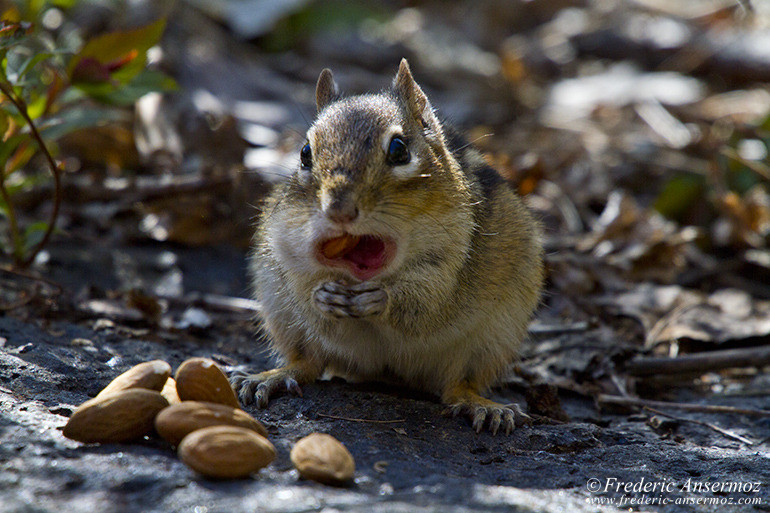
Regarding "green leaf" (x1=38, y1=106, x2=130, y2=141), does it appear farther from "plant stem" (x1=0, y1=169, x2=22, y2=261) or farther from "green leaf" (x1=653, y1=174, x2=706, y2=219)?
"green leaf" (x1=653, y1=174, x2=706, y2=219)

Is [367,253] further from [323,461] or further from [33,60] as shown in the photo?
A: [33,60]

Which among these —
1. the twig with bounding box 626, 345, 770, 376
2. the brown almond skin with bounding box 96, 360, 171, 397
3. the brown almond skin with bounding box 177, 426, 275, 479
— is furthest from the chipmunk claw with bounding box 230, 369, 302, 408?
the twig with bounding box 626, 345, 770, 376

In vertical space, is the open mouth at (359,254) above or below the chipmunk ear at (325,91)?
below

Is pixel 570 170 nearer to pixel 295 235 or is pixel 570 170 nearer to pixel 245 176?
pixel 245 176

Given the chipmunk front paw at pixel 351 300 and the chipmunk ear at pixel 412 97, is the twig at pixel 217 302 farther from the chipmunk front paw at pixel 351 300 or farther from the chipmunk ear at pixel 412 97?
the chipmunk ear at pixel 412 97

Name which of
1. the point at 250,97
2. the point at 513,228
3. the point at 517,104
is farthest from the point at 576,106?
the point at 513,228

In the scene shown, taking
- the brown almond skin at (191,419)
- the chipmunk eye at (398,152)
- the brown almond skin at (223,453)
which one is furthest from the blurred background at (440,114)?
the brown almond skin at (223,453)

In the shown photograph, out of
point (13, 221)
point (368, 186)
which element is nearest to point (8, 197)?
point (13, 221)
